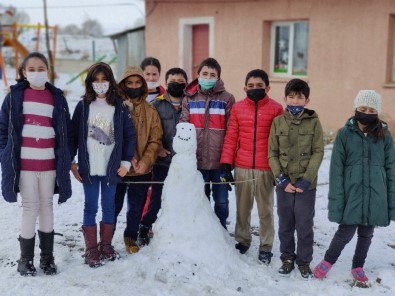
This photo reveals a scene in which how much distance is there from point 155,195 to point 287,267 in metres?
1.49

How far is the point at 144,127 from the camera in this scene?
4.38 meters

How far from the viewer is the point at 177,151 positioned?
4066mm

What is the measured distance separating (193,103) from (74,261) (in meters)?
1.81

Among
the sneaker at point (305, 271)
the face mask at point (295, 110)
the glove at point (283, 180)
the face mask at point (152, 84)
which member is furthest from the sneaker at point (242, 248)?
the face mask at point (152, 84)

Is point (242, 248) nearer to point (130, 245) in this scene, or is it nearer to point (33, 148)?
point (130, 245)

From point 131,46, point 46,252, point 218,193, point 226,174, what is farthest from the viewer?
point 131,46

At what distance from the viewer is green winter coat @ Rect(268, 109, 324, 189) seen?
395 cm

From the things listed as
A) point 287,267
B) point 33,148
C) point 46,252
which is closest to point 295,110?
point 287,267

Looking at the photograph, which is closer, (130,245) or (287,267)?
(287,267)

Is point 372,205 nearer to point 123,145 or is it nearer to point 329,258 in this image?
point 329,258

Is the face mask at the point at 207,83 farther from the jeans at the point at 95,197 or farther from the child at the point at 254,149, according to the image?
the jeans at the point at 95,197

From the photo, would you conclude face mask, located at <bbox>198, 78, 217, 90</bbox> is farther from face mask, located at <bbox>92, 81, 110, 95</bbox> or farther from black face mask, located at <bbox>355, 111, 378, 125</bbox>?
black face mask, located at <bbox>355, 111, 378, 125</bbox>

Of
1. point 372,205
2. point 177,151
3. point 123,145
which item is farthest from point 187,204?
point 372,205

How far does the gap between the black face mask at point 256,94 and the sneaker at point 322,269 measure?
60.2 inches
